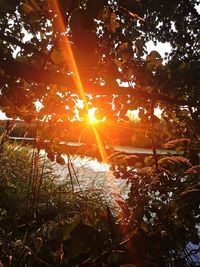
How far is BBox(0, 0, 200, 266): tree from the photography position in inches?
47.1

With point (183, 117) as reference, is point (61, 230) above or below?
Result: below

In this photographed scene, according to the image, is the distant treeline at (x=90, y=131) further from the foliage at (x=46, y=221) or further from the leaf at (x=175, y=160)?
the foliage at (x=46, y=221)

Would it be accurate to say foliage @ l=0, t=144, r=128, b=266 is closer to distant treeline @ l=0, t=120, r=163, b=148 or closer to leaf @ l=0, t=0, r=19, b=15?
distant treeline @ l=0, t=120, r=163, b=148

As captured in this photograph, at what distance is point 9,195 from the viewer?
4.11 m

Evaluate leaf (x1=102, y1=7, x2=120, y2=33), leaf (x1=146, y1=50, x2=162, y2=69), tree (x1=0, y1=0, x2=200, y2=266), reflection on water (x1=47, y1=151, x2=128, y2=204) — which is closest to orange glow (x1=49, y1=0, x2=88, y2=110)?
tree (x1=0, y1=0, x2=200, y2=266)

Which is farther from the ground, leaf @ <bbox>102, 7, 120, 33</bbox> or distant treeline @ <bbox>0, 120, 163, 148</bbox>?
leaf @ <bbox>102, 7, 120, 33</bbox>

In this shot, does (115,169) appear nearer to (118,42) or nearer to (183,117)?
(183,117)

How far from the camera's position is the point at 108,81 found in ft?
Result: 4.40

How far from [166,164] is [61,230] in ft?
3.06

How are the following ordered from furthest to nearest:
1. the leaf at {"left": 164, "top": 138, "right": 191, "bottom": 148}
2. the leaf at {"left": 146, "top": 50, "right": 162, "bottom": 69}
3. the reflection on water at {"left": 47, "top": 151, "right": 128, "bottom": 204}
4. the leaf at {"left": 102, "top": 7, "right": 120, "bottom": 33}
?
the reflection on water at {"left": 47, "top": 151, "right": 128, "bottom": 204} → the leaf at {"left": 164, "top": 138, "right": 191, "bottom": 148} → the leaf at {"left": 146, "top": 50, "right": 162, "bottom": 69} → the leaf at {"left": 102, "top": 7, "right": 120, "bottom": 33}

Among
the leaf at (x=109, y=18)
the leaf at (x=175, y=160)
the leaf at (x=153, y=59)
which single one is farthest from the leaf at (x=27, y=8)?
the leaf at (x=175, y=160)

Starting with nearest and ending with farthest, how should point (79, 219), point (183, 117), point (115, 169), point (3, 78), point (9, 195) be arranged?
point (79, 219) → point (3, 78) → point (183, 117) → point (115, 169) → point (9, 195)

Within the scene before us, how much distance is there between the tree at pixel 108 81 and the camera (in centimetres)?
120

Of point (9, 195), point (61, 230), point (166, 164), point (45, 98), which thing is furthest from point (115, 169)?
point (9, 195)
